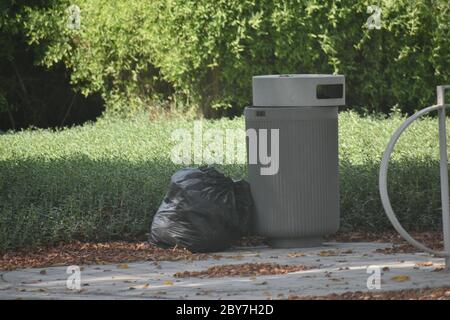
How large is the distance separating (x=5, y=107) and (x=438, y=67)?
304 inches

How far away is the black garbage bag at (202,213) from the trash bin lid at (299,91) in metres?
0.75

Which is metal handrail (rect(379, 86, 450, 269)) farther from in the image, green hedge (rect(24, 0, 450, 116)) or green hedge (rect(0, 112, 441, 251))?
green hedge (rect(24, 0, 450, 116))

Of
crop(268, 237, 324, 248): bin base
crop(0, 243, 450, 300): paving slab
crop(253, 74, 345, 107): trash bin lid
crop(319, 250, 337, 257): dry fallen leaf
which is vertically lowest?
crop(0, 243, 450, 300): paving slab

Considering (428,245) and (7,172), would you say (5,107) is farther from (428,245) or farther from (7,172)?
(428,245)

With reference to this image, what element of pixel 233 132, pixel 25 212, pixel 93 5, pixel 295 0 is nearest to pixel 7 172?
pixel 25 212

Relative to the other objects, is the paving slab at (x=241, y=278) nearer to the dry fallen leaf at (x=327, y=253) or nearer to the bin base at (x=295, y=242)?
the dry fallen leaf at (x=327, y=253)

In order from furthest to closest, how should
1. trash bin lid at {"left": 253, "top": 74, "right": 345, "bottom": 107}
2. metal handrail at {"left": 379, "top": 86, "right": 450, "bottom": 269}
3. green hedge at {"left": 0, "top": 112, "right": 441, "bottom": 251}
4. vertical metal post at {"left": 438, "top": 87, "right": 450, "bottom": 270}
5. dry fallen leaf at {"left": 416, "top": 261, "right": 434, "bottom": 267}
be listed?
green hedge at {"left": 0, "top": 112, "right": 441, "bottom": 251} < trash bin lid at {"left": 253, "top": 74, "right": 345, "bottom": 107} < dry fallen leaf at {"left": 416, "top": 261, "right": 434, "bottom": 267} < vertical metal post at {"left": 438, "top": 87, "right": 450, "bottom": 270} < metal handrail at {"left": 379, "top": 86, "right": 450, "bottom": 269}

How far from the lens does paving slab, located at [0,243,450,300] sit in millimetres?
6531

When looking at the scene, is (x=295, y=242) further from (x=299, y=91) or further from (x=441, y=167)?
(x=441, y=167)

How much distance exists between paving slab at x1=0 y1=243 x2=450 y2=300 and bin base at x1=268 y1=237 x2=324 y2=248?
Result: 0.43 feet

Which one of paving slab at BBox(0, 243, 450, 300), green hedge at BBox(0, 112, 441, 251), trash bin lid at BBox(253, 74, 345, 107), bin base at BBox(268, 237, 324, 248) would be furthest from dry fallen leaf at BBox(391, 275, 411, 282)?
green hedge at BBox(0, 112, 441, 251)

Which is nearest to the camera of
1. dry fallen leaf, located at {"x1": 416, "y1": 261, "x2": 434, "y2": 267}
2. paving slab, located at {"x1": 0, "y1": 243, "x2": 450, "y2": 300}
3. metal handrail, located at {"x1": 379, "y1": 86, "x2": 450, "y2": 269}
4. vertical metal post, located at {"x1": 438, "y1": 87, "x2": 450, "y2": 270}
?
paving slab, located at {"x1": 0, "y1": 243, "x2": 450, "y2": 300}

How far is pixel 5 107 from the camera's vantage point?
19531 millimetres

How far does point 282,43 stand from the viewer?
58.3ft
